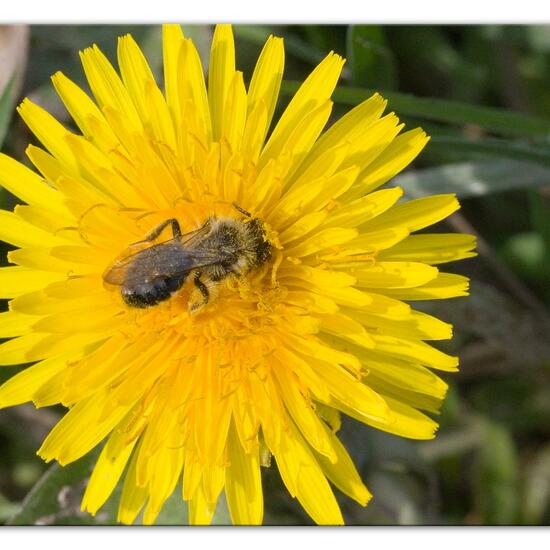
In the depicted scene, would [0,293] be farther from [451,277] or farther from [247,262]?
[451,277]

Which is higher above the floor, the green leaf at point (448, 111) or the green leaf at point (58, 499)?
the green leaf at point (448, 111)

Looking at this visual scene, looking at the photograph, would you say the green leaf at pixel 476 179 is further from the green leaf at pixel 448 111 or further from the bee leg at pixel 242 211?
the bee leg at pixel 242 211

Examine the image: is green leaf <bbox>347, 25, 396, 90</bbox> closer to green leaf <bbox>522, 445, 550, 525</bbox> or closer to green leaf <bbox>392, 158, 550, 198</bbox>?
green leaf <bbox>392, 158, 550, 198</bbox>

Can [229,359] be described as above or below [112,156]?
below

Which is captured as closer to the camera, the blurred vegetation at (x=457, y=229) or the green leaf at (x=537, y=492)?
the blurred vegetation at (x=457, y=229)

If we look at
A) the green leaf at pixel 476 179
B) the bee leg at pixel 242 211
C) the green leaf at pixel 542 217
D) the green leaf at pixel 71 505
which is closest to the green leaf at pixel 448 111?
the green leaf at pixel 476 179

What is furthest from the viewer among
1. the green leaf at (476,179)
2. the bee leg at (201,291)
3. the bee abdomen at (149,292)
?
the green leaf at (476,179)
